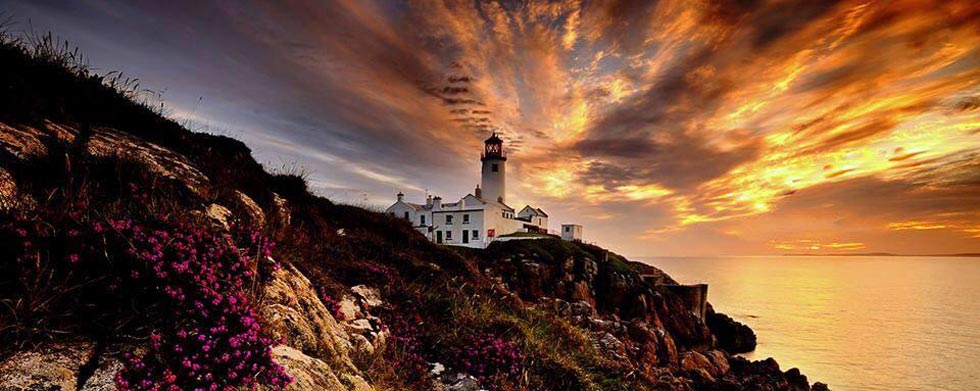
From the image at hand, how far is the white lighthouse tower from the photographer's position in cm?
6362

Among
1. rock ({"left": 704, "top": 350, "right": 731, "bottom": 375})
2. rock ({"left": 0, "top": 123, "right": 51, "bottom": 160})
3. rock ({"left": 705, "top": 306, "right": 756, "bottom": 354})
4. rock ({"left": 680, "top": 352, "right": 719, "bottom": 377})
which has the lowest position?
rock ({"left": 705, "top": 306, "right": 756, "bottom": 354})

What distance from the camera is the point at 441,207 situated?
59.0m

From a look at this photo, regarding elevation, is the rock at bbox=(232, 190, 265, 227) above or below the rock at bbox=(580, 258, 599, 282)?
above

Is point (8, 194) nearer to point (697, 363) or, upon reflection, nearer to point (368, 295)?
point (368, 295)

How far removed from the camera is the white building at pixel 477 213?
55.5 meters

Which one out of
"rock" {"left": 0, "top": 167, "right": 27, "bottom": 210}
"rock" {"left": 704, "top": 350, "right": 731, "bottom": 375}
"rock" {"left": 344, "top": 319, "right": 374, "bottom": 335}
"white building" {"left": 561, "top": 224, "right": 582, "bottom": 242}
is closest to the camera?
"rock" {"left": 0, "top": 167, "right": 27, "bottom": 210}

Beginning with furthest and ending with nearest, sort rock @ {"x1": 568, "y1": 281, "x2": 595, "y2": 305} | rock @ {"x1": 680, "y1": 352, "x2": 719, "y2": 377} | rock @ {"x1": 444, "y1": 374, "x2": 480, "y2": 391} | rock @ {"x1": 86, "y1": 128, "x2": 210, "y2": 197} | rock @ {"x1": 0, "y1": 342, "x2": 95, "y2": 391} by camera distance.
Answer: rock @ {"x1": 568, "y1": 281, "x2": 595, "y2": 305}
rock @ {"x1": 680, "y1": 352, "x2": 719, "y2": 377}
rock @ {"x1": 444, "y1": 374, "x2": 480, "y2": 391}
rock @ {"x1": 86, "y1": 128, "x2": 210, "y2": 197}
rock @ {"x1": 0, "y1": 342, "x2": 95, "y2": 391}

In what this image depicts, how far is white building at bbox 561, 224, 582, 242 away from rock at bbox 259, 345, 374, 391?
63.5 m

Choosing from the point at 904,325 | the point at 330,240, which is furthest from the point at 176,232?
the point at 904,325

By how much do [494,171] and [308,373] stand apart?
60.6 metres

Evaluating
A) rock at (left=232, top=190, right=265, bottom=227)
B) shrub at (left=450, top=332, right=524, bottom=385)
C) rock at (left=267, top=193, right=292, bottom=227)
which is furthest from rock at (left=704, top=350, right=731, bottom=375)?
rock at (left=232, top=190, right=265, bottom=227)

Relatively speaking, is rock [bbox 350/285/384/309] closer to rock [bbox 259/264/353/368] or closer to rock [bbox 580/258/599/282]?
rock [bbox 259/264/353/368]

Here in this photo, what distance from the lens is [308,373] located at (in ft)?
14.0

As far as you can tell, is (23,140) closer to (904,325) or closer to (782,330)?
(782,330)
